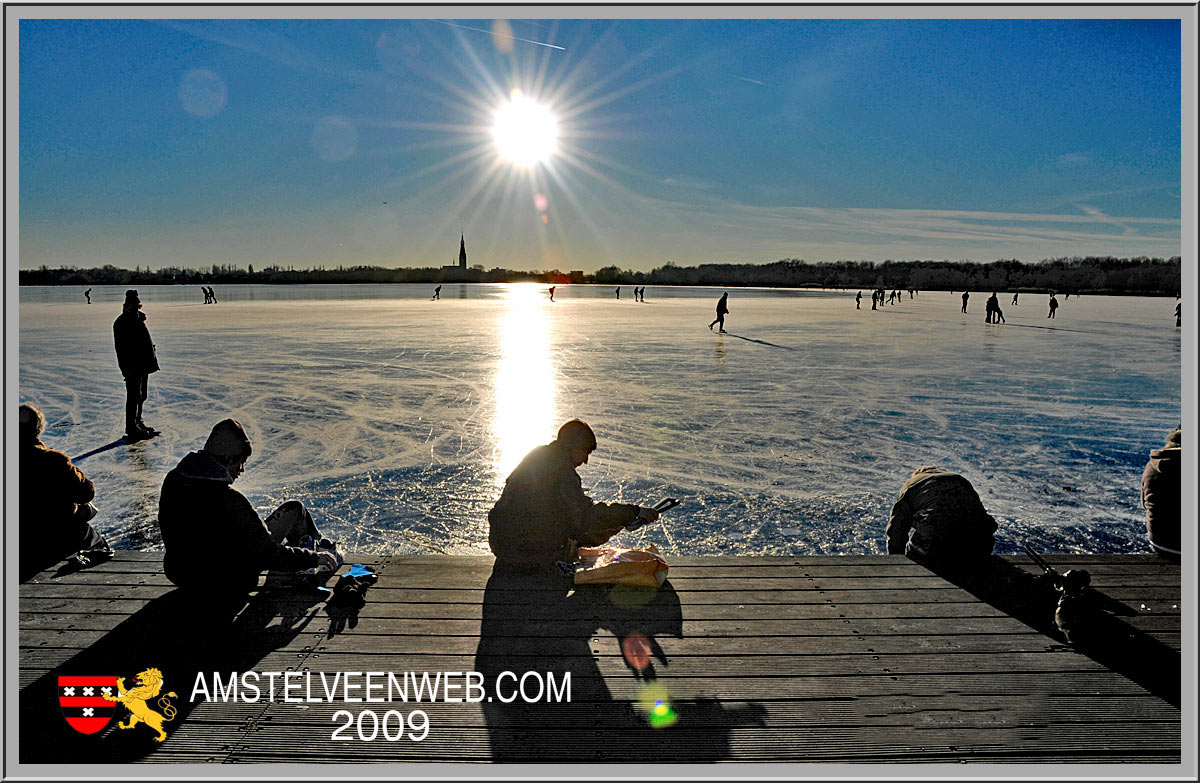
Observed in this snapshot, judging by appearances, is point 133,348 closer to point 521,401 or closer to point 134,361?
point 134,361

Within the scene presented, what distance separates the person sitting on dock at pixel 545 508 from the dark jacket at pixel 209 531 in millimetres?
1182

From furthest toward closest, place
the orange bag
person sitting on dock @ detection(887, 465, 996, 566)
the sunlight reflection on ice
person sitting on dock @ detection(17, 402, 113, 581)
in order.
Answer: the sunlight reflection on ice
person sitting on dock @ detection(887, 465, 996, 566)
person sitting on dock @ detection(17, 402, 113, 581)
the orange bag

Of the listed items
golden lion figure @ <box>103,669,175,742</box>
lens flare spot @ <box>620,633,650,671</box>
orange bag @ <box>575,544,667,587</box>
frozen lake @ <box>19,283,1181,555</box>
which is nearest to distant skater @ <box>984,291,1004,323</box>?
frozen lake @ <box>19,283,1181,555</box>

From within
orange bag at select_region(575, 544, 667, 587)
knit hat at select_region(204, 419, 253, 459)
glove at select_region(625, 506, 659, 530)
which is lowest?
orange bag at select_region(575, 544, 667, 587)

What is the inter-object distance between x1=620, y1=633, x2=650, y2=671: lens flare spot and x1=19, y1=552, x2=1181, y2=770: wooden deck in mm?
14

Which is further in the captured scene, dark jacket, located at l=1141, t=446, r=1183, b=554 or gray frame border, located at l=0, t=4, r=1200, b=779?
dark jacket, located at l=1141, t=446, r=1183, b=554

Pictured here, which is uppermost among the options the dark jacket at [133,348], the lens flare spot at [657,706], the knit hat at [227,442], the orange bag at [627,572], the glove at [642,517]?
the dark jacket at [133,348]

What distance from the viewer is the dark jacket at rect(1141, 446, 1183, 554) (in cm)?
468

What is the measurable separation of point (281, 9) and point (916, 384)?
38.3 ft

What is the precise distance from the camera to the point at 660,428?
922cm

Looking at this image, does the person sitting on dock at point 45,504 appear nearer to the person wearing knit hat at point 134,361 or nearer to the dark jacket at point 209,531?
the dark jacket at point 209,531

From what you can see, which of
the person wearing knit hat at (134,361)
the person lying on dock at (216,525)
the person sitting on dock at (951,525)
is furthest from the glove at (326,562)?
the person wearing knit hat at (134,361)

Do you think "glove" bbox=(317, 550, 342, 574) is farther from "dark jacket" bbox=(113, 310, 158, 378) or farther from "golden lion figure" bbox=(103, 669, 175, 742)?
"dark jacket" bbox=(113, 310, 158, 378)

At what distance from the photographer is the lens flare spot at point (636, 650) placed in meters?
3.24
